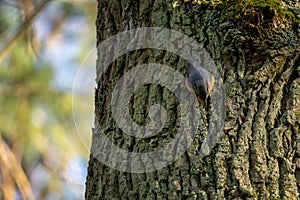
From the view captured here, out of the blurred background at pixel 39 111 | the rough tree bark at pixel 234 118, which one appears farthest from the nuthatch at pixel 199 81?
the blurred background at pixel 39 111

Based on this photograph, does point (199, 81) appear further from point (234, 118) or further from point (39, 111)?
point (39, 111)

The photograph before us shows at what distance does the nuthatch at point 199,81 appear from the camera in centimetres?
97

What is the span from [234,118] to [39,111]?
2323mm

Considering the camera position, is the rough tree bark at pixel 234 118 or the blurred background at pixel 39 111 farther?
the blurred background at pixel 39 111

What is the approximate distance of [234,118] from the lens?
960 millimetres

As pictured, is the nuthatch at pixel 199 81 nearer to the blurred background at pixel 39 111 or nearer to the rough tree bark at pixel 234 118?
the rough tree bark at pixel 234 118

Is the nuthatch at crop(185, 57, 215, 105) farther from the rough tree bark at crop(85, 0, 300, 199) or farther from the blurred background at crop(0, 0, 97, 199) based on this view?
the blurred background at crop(0, 0, 97, 199)

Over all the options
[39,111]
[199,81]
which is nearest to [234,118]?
[199,81]

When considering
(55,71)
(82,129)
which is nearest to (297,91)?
(82,129)

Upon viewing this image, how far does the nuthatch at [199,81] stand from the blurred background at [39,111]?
1.57 m

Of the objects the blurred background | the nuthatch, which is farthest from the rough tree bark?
the blurred background

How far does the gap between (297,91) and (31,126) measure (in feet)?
7.73

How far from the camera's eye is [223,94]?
98cm

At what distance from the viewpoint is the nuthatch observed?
97cm
